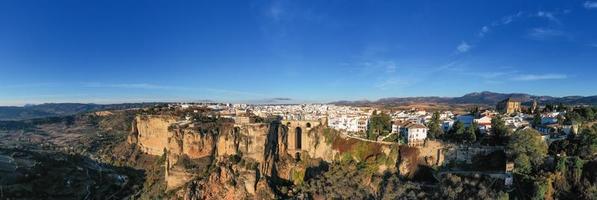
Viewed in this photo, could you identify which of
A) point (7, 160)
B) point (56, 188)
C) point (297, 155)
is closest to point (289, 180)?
point (297, 155)

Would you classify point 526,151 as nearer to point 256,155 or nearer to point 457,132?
point 457,132

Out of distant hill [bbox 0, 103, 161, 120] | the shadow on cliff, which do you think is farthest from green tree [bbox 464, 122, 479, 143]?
distant hill [bbox 0, 103, 161, 120]

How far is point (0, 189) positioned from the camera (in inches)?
1751

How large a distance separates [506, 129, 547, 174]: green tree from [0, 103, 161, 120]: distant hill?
418 feet

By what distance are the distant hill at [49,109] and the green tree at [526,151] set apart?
128 metres

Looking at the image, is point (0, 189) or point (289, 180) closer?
point (289, 180)

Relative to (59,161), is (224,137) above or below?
above

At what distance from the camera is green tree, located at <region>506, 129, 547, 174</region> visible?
29250 mm

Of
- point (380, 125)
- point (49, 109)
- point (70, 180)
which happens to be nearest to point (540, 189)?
point (380, 125)

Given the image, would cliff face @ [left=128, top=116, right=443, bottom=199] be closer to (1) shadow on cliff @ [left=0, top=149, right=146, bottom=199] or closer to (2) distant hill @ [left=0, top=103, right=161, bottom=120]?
(1) shadow on cliff @ [left=0, top=149, right=146, bottom=199]

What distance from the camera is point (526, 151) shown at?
30281 millimetres

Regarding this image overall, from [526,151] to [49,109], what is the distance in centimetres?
17534

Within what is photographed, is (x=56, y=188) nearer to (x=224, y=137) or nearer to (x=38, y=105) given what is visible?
(x=224, y=137)

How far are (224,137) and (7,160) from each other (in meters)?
40.9
